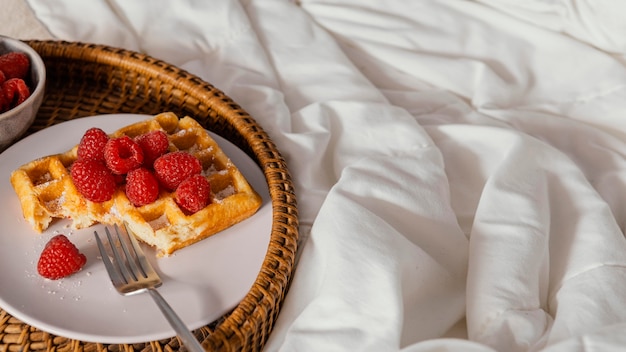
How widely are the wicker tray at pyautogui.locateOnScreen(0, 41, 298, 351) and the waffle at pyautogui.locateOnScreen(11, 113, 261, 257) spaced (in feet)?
0.21

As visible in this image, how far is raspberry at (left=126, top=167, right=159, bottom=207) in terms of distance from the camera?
1124mm

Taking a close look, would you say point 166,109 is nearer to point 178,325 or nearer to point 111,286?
point 111,286

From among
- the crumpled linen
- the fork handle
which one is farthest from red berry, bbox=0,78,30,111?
the fork handle

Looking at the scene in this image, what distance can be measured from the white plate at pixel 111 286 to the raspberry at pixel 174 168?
10 centimetres

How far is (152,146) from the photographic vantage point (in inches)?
46.6

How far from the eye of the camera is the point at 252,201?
1.16 meters

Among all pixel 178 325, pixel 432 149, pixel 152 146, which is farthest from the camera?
pixel 432 149

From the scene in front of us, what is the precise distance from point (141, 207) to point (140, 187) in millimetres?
31

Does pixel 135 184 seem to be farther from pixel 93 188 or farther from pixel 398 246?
pixel 398 246

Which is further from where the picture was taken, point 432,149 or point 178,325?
point 432,149

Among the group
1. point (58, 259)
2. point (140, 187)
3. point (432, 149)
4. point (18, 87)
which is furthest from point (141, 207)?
point (432, 149)

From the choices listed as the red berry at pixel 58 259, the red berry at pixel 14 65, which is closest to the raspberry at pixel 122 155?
the red berry at pixel 58 259

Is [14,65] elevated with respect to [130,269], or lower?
elevated

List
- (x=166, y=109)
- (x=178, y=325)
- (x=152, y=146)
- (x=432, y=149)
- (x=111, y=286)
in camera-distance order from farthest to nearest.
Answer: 1. (x=166, y=109)
2. (x=432, y=149)
3. (x=152, y=146)
4. (x=111, y=286)
5. (x=178, y=325)
